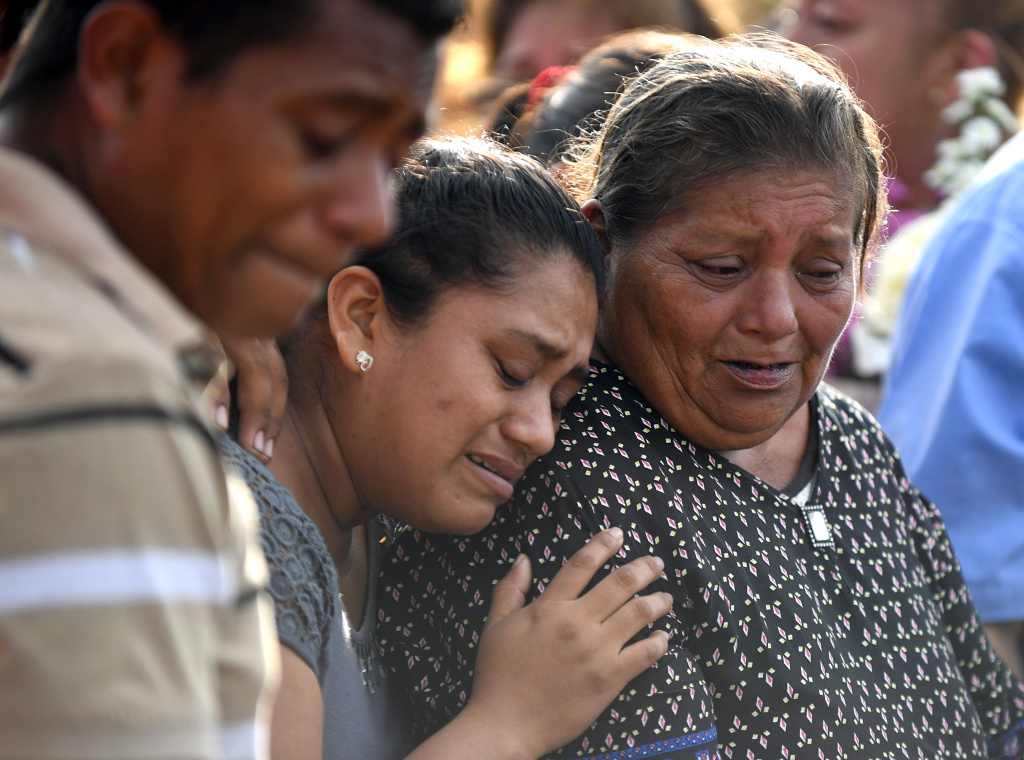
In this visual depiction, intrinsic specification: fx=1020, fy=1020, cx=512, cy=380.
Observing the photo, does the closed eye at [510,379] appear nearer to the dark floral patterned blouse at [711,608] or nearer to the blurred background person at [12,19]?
the dark floral patterned blouse at [711,608]

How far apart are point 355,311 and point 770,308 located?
2.57 ft

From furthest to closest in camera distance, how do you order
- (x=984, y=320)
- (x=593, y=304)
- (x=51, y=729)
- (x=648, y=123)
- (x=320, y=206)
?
(x=984, y=320) → (x=648, y=123) → (x=593, y=304) → (x=320, y=206) → (x=51, y=729)

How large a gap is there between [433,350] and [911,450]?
1731 millimetres

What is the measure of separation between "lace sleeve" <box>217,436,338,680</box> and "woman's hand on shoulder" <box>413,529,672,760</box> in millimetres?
282

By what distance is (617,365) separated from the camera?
6.95 feet

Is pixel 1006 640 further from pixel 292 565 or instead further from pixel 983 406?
pixel 292 565

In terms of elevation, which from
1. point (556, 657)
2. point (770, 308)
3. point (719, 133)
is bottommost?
point (556, 657)

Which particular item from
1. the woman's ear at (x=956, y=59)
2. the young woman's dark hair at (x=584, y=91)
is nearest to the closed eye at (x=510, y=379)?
the young woman's dark hair at (x=584, y=91)

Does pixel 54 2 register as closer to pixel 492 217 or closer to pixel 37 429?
pixel 37 429

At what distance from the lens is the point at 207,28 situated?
75cm

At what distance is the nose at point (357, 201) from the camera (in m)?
0.82

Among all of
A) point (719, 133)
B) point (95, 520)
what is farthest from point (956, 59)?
point (95, 520)

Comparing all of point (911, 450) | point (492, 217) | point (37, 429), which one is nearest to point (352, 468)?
point (492, 217)

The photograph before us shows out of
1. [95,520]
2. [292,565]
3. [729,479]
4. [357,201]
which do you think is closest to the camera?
[95,520]
